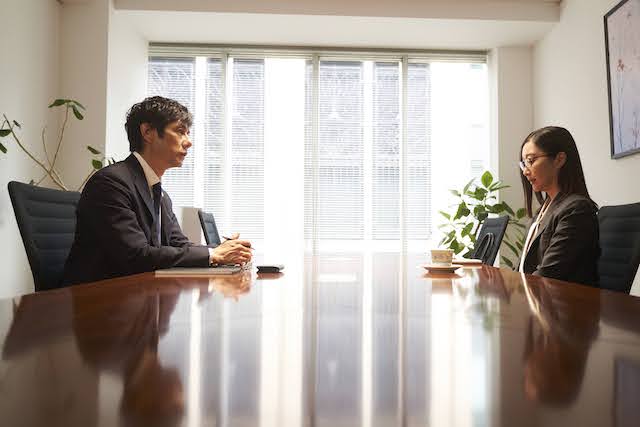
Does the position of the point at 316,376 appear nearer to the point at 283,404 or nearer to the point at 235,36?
the point at 283,404

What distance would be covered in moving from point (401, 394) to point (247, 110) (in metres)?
5.84

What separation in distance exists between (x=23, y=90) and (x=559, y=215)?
4199mm

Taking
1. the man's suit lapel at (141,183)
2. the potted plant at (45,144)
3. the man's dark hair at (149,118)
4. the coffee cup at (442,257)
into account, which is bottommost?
the coffee cup at (442,257)

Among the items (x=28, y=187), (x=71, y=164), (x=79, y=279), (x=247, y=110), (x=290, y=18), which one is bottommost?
(x=79, y=279)

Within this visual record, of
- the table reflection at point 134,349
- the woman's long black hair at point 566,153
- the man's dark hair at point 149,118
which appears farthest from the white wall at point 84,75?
the table reflection at point 134,349

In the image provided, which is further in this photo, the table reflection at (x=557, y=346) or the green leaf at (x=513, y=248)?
the green leaf at (x=513, y=248)

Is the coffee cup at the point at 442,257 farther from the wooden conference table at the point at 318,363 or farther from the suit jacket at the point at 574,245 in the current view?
the wooden conference table at the point at 318,363

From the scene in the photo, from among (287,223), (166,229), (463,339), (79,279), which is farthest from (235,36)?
(463,339)

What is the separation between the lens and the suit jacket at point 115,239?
5.64ft

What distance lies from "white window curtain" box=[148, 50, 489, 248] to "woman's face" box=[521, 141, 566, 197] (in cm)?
354

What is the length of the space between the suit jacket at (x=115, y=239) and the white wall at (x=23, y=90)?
2.59 meters

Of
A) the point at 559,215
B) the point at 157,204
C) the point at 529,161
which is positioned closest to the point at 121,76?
the point at 157,204

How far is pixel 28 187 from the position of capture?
1878 millimetres

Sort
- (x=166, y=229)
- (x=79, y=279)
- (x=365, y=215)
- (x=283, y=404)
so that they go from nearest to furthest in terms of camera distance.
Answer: (x=283, y=404), (x=79, y=279), (x=166, y=229), (x=365, y=215)
